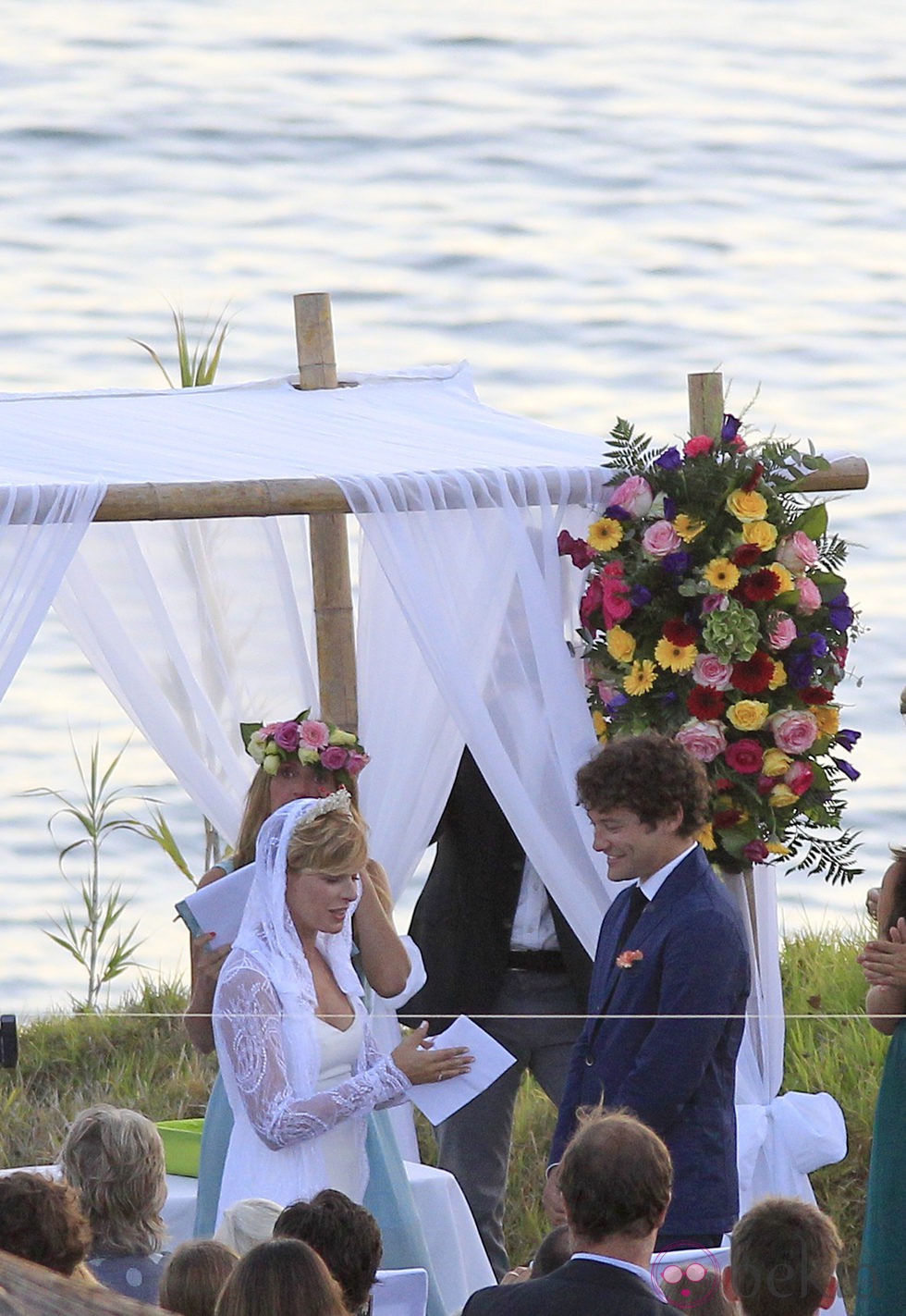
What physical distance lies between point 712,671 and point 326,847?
3.81 ft

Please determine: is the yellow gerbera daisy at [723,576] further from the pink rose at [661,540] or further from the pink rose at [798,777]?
the pink rose at [798,777]

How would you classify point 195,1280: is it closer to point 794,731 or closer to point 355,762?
point 355,762

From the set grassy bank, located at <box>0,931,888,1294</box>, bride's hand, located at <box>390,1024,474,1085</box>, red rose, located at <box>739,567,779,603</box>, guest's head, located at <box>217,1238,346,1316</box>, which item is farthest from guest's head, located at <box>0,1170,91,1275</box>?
grassy bank, located at <box>0,931,888,1294</box>

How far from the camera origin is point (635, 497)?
208 inches

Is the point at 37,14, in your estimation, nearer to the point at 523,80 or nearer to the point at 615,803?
the point at 523,80

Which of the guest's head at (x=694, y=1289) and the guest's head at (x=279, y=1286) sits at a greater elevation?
the guest's head at (x=279, y=1286)

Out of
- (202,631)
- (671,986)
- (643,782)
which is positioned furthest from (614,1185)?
(202,631)

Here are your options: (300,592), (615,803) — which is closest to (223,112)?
(300,592)

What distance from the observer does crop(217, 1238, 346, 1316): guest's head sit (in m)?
3.10

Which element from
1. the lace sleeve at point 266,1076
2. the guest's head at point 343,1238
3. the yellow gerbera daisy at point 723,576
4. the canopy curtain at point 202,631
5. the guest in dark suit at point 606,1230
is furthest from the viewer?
the canopy curtain at point 202,631

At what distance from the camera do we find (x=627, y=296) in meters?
16.3

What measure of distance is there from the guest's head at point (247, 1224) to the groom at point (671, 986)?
20.7 inches

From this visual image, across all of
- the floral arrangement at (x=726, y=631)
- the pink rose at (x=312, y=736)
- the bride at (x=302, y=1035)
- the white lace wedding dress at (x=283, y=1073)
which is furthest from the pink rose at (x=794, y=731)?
the white lace wedding dress at (x=283, y=1073)

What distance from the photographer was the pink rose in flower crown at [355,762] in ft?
16.9
